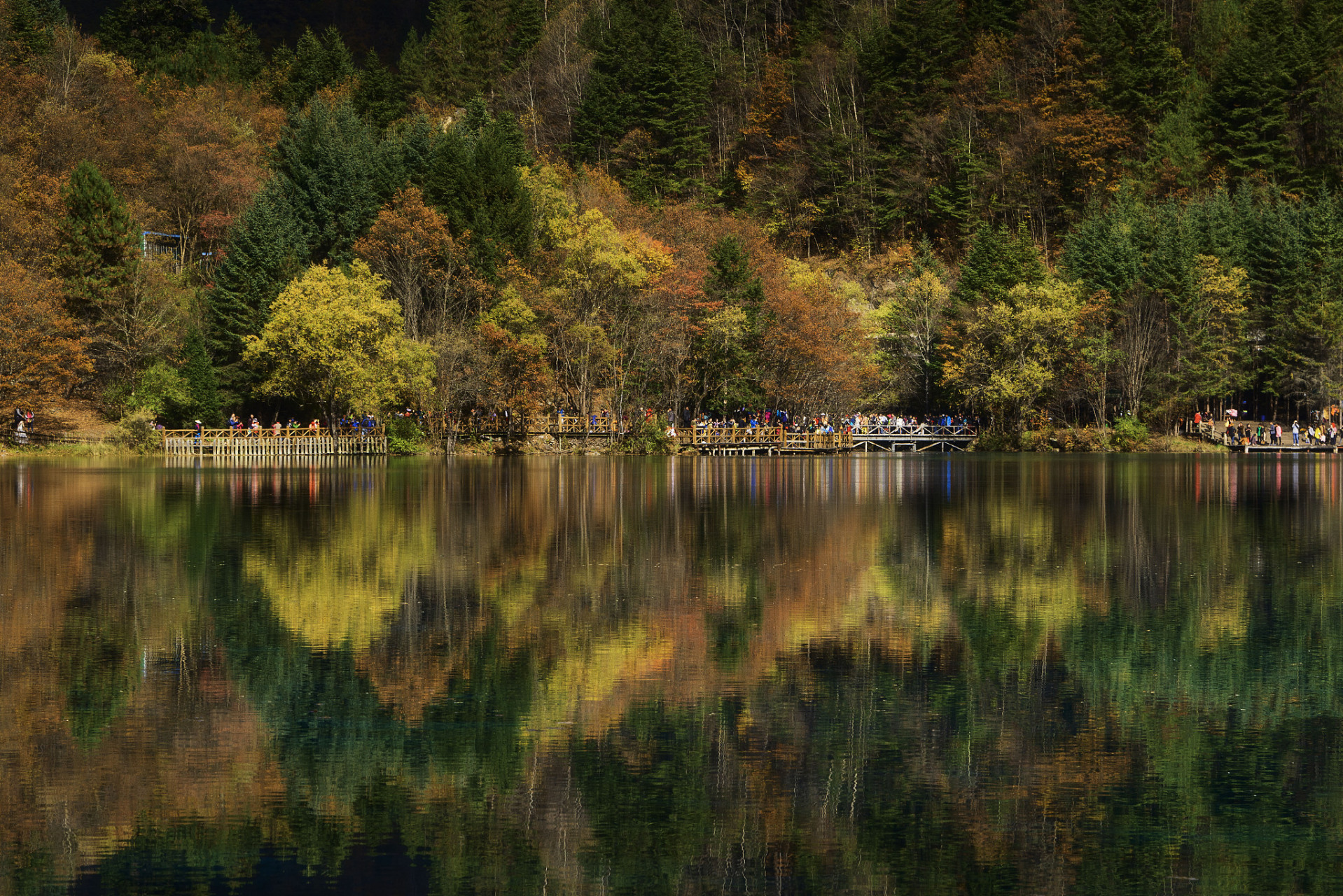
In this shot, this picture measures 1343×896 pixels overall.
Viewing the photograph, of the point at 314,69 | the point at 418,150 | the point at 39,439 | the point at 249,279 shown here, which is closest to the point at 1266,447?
the point at 418,150

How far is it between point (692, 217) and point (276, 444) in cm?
3475

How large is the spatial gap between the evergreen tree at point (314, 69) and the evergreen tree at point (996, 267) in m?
58.3

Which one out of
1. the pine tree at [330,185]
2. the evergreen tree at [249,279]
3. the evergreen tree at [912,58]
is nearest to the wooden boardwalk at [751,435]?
the evergreen tree at [249,279]

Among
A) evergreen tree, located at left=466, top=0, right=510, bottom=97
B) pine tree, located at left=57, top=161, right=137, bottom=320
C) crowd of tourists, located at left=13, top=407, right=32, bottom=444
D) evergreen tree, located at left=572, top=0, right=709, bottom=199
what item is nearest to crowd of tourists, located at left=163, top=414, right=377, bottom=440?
crowd of tourists, located at left=13, top=407, right=32, bottom=444

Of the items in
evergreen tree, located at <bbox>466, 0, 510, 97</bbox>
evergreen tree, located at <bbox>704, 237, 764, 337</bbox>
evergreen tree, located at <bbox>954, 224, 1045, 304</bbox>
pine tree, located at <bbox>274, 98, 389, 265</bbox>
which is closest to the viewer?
evergreen tree, located at <bbox>704, 237, 764, 337</bbox>

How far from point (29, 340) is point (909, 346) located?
5333 centimetres

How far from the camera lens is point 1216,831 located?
31.7 ft

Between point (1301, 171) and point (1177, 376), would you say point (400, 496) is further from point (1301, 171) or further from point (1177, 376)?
point (1301, 171)

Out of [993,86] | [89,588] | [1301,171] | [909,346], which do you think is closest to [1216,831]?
[89,588]

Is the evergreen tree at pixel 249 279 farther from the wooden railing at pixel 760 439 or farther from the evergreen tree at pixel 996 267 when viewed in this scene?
the evergreen tree at pixel 996 267

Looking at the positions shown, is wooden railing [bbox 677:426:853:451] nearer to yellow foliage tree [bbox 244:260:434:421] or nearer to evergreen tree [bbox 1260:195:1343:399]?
yellow foliage tree [bbox 244:260:434:421]

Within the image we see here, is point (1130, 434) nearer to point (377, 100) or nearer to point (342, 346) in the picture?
point (342, 346)

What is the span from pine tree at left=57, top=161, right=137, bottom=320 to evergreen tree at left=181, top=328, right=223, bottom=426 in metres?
5.62

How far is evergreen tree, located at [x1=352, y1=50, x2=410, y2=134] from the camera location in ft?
370
